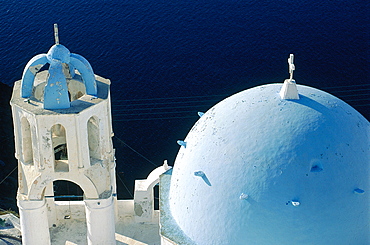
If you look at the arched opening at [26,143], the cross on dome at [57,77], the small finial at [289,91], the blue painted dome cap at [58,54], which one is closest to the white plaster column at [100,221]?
the arched opening at [26,143]

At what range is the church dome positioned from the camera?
22641 millimetres

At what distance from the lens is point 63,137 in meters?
31.0

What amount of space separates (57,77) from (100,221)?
6822 mm

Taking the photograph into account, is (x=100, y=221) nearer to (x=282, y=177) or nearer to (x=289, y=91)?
(x=282, y=177)

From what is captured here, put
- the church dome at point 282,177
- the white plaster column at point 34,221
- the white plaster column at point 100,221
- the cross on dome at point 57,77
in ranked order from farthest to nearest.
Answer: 1. the white plaster column at point 100,221
2. the white plaster column at point 34,221
3. the cross on dome at point 57,77
4. the church dome at point 282,177

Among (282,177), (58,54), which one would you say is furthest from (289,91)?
(58,54)

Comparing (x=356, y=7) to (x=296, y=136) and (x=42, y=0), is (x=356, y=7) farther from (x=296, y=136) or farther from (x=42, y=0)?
(x=296, y=136)

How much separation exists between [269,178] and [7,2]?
2567 inches

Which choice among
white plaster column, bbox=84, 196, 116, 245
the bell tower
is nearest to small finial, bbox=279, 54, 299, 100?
the bell tower

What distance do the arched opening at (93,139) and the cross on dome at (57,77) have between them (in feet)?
5.88

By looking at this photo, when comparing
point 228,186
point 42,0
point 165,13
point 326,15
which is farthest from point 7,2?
point 228,186

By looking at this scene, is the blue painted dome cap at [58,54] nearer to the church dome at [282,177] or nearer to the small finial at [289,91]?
the church dome at [282,177]

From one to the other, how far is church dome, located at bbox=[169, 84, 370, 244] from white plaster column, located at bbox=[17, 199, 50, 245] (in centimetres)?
837

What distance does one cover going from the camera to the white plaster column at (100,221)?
99.1 feet
